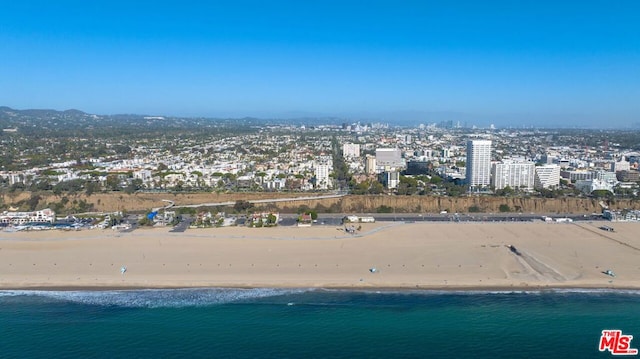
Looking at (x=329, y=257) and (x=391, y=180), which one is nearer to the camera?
(x=329, y=257)

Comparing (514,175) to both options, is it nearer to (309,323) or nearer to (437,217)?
(437,217)

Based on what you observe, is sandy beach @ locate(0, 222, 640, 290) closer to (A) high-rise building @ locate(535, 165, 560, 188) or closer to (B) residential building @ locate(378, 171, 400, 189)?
(B) residential building @ locate(378, 171, 400, 189)

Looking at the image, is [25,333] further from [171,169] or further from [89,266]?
[171,169]

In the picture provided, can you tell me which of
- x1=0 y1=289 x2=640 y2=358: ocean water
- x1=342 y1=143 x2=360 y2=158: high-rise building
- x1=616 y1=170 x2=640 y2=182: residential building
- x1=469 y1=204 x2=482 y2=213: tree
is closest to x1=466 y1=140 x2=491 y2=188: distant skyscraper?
x1=469 y1=204 x2=482 y2=213: tree

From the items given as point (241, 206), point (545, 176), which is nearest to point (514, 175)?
point (545, 176)

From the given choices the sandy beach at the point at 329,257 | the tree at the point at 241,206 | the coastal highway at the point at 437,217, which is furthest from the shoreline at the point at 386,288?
the tree at the point at 241,206

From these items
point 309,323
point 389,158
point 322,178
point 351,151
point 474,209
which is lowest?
point 309,323

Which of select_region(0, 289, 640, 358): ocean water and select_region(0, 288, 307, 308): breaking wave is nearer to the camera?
select_region(0, 289, 640, 358): ocean water
